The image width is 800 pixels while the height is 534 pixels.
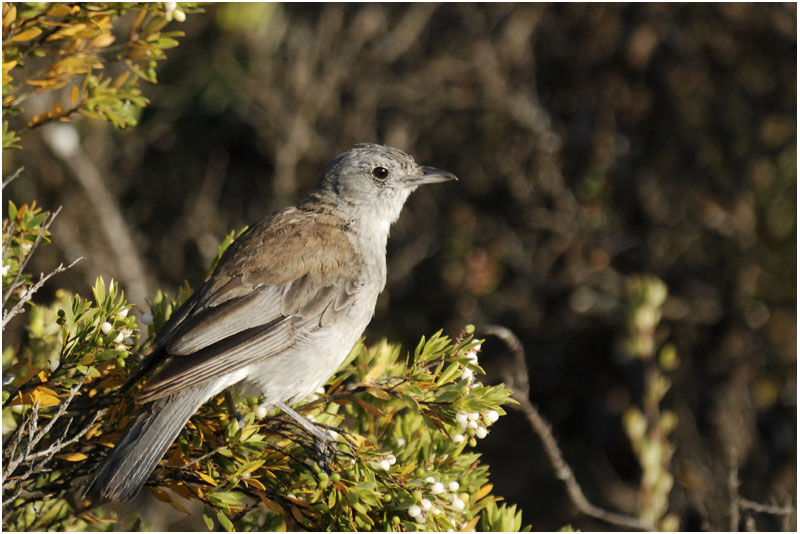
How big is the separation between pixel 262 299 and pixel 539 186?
386 centimetres

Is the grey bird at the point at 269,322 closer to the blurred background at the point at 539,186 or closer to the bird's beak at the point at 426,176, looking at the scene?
the bird's beak at the point at 426,176

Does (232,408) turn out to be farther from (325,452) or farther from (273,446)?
(325,452)

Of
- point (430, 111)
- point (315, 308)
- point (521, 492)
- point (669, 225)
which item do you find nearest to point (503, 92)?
point (430, 111)

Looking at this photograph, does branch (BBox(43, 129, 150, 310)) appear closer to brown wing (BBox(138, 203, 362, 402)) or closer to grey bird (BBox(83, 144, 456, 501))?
grey bird (BBox(83, 144, 456, 501))

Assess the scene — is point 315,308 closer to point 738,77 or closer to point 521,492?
point 521,492

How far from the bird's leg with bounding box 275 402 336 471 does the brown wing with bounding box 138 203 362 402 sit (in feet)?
1.32

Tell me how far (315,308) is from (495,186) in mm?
3703

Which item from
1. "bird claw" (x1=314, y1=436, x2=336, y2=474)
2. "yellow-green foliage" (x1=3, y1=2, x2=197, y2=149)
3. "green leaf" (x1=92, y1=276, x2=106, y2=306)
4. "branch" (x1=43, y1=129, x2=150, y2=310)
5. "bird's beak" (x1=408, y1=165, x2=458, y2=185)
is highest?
"yellow-green foliage" (x1=3, y1=2, x2=197, y2=149)

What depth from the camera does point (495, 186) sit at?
730 cm

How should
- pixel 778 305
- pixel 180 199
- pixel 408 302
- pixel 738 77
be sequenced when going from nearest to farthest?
1. pixel 778 305
2. pixel 738 77
3. pixel 408 302
4. pixel 180 199

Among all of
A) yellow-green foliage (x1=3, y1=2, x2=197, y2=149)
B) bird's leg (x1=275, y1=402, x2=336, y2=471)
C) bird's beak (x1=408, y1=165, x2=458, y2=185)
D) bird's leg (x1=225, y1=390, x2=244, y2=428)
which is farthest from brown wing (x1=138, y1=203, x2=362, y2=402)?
yellow-green foliage (x1=3, y1=2, x2=197, y2=149)

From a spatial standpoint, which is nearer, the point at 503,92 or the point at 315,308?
the point at 315,308

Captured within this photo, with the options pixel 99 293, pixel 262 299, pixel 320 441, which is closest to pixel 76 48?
pixel 99 293

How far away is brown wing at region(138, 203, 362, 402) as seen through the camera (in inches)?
134
